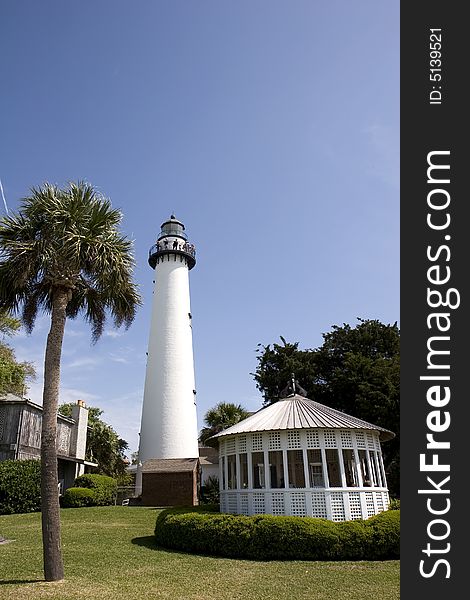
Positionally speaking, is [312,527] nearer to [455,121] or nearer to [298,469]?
[298,469]

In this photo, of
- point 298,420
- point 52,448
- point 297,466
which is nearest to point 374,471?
point 298,420

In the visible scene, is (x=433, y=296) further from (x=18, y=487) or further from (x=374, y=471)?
(x=18, y=487)

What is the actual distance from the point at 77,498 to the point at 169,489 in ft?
17.1

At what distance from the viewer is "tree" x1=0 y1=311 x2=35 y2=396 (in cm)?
2787

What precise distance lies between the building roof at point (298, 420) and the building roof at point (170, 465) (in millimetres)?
11379

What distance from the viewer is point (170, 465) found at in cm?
2884

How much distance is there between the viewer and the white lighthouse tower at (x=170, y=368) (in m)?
31.1

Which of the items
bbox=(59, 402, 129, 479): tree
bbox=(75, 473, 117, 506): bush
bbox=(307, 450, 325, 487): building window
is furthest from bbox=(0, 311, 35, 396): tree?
bbox=(307, 450, 325, 487): building window

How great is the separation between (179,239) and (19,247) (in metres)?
24.9

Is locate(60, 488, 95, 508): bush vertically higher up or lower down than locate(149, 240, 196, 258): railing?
lower down

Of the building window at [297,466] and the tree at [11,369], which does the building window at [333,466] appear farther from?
the tree at [11,369]

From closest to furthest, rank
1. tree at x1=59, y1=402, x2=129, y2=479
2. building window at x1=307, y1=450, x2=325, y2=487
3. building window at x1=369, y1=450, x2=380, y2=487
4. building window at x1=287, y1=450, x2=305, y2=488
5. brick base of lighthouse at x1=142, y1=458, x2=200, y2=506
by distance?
building window at x1=369, y1=450, x2=380, y2=487
building window at x1=307, y1=450, x2=325, y2=487
building window at x1=287, y1=450, x2=305, y2=488
brick base of lighthouse at x1=142, y1=458, x2=200, y2=506
tree at x1=59, y1=402, x2=129, y2=479

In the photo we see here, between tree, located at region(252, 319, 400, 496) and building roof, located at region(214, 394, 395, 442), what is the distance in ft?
33.8

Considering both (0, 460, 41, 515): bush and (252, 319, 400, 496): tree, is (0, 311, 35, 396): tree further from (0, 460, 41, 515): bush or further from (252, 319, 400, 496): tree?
(252, 319, 400, 496): tree
